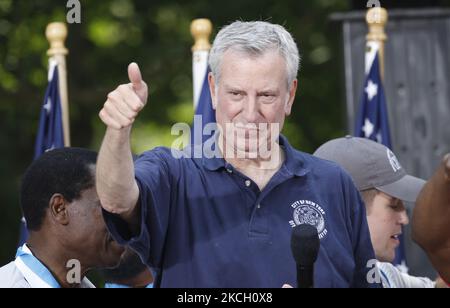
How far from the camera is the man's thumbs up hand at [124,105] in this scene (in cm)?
301

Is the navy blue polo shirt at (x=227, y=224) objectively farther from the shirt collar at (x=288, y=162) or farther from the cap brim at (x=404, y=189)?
the cap brim at (x=404, y=189)

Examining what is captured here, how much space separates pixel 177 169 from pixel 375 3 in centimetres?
302

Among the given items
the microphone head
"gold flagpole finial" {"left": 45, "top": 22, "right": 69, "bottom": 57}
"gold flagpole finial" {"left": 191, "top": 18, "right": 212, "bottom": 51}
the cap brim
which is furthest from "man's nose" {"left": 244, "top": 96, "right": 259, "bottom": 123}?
"gold flagpole finial" {"left": 191, "top": 18, "right": 212, "bottom": 51}

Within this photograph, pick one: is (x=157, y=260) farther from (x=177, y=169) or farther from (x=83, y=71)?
(x=83, y=71)

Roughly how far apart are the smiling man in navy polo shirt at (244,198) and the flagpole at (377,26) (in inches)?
112

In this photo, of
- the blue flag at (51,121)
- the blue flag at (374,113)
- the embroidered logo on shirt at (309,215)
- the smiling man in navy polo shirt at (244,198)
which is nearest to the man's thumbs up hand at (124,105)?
the smiling man in navy polo shirt at (244,198)

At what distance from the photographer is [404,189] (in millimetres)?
4805

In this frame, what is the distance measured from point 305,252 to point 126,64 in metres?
8.15

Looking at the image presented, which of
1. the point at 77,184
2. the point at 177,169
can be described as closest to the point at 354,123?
the point at 77,184

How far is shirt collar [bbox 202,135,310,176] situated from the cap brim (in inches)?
44.1
